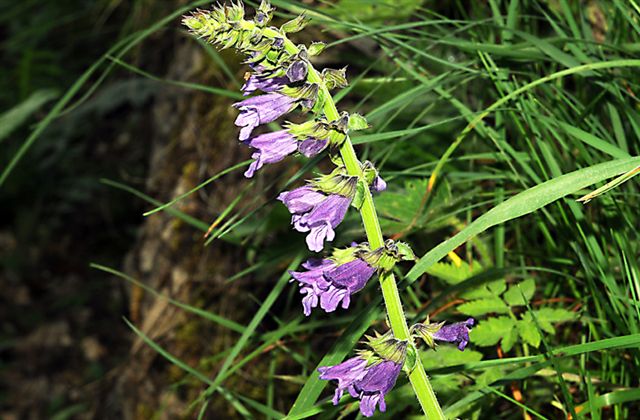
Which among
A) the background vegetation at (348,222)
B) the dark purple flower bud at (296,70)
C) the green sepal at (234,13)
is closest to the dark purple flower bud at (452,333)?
the background vegetation at (348,222)

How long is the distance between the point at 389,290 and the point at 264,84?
0.36 metres

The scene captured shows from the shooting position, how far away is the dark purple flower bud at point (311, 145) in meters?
1.09

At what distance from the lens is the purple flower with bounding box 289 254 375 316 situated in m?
1.08

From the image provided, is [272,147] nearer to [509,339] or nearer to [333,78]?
[333,78]

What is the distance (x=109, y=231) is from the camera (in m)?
5.37

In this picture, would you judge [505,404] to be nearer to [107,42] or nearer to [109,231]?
[109,231]

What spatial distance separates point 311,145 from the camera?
1102 millimetres

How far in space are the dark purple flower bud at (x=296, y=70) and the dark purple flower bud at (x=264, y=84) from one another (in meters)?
0.07

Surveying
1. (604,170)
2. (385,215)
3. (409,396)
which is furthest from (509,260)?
(604,170)

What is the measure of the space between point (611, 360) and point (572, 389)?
16cm

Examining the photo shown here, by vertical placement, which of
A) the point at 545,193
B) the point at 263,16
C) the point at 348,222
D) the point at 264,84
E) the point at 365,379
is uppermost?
the point at 263,16

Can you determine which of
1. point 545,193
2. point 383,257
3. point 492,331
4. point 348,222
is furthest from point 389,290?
point 348,222

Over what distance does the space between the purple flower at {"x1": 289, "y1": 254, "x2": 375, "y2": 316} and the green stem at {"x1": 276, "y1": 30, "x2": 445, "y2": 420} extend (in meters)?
0.03

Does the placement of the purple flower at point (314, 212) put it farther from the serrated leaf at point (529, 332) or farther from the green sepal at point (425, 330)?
the serrated leaf at point (529, 332)
